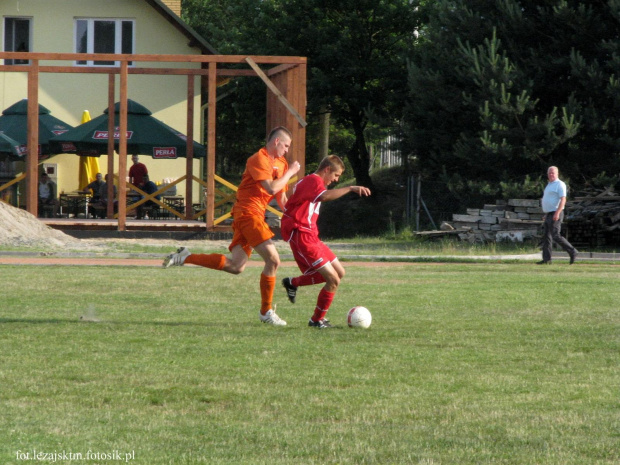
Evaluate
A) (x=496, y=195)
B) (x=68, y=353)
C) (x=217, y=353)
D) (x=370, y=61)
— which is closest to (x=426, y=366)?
(x=217, y=353)

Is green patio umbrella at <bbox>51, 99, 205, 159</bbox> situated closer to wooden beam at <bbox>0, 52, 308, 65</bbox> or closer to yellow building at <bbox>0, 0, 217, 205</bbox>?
wooden beam at <bbox>0, 52, 308, 65</bbox>

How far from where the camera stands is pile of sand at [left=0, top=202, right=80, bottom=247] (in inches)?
880

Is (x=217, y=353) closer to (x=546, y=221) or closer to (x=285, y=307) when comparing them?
(x=285, y=307)

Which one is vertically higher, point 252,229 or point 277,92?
point 277,92

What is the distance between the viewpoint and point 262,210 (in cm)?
1015

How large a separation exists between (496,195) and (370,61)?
29.8ft

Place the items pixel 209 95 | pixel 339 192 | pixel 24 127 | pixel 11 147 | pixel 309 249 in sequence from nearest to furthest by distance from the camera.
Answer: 1. pixel 339 192
2. pixel 309 249
3. pixel 209 95
4. pixel 11 147
5. pixel 24 127

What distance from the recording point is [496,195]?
92.6 feet

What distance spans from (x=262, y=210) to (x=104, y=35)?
26.8m

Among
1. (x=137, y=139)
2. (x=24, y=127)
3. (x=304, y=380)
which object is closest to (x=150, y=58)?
(x=137, y=139)

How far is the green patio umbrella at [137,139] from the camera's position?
26625 mm

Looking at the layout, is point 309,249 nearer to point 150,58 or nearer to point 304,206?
point 304,206

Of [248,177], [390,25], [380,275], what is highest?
[390,25]

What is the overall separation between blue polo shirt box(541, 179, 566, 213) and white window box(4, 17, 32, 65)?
2133cm
